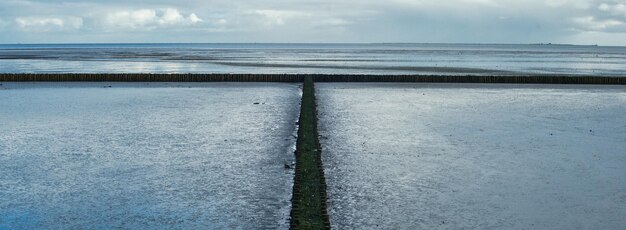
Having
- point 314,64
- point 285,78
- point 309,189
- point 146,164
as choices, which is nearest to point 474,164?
point 309,189

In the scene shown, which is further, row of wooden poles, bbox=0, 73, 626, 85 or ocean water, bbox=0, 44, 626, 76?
ocean water, bbox=0, 44, 626, 76

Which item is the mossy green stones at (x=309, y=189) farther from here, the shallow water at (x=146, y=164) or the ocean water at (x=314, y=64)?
the ocean water at (x=314, y=64)

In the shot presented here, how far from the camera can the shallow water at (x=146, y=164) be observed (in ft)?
29.1

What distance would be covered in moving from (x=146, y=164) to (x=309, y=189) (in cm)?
442

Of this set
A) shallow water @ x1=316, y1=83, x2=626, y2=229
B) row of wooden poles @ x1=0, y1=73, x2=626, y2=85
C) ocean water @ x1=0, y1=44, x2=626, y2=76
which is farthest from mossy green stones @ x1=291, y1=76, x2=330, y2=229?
ocean water @ x1=0, y1=44, x2=626, y2=76

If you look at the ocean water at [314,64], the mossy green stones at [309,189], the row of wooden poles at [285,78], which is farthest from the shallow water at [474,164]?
the ocean water at [314,64]

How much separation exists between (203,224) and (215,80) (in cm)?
2689

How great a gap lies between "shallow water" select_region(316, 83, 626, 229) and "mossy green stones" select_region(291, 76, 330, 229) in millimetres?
383

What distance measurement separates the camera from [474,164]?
12.3m

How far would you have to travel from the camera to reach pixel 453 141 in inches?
585

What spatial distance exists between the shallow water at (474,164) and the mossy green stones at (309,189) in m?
0.38

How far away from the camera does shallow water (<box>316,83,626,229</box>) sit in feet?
29.1

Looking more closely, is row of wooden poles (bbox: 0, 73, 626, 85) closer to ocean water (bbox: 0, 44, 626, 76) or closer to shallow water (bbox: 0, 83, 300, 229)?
ocean water (bbox: 0, 44, 626, 76)

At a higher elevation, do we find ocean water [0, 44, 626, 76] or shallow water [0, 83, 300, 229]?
ocean water [0, 44, 626, 76]
